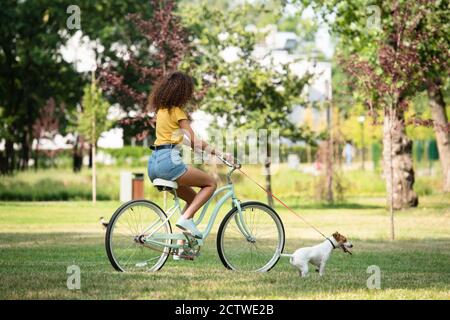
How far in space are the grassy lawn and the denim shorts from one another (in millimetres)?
962

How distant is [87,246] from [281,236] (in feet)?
16.8

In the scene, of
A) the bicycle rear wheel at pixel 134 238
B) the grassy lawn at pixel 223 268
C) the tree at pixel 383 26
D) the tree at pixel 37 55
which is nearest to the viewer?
the grassy lawn at pixel 223 268

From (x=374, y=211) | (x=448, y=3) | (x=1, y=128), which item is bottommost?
(x=374, y=211)

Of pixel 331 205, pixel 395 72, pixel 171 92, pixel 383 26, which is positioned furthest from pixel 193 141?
pixel 331 205

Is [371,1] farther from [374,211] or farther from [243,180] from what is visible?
[243,180]

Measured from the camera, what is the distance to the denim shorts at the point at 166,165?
9.02m

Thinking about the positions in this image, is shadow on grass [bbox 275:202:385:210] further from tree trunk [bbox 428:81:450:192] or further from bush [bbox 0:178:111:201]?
bush [bbox 0:178:111:201]

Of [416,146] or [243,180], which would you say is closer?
[243,180]

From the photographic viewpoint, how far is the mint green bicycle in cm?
911

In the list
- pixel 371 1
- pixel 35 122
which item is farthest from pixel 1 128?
pixel 371 1

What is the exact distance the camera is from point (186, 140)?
366 inches

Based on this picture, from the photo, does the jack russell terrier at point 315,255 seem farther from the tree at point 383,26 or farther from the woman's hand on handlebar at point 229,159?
the tree at point 383,26

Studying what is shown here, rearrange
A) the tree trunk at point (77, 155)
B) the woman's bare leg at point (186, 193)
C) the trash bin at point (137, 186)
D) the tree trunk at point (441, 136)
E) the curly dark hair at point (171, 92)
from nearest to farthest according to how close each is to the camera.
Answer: the curly dark hair at point (171, 92) → the woman's bare leg at point (186, 193) → the tree trunk at point (441, 136) → the trash bin at point (137, 186) → the tree trunk at point (77, 155)

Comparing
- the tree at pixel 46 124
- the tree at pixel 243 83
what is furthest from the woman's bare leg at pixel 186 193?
the tree at pixel 46 124
